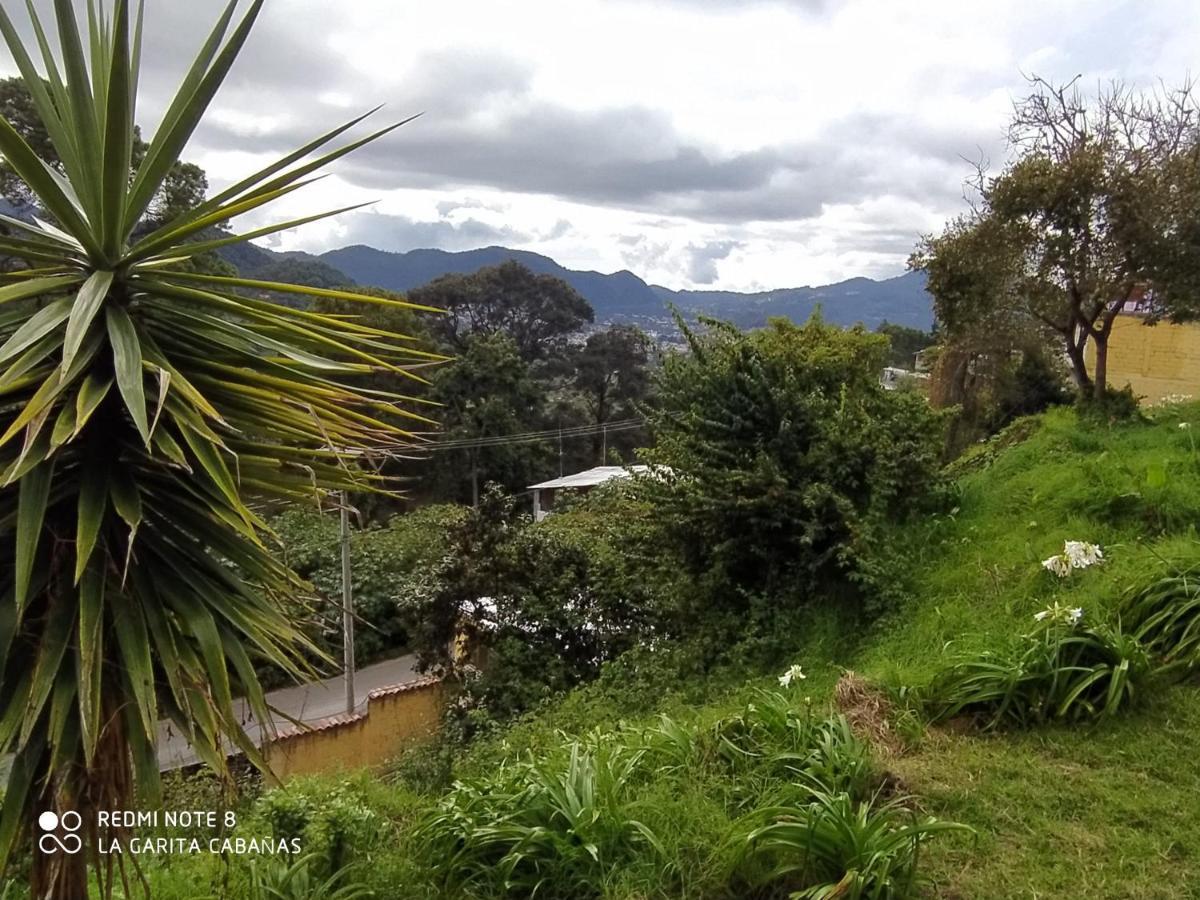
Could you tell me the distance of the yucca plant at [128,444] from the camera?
2.27m

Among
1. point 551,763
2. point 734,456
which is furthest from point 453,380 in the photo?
point 551,763

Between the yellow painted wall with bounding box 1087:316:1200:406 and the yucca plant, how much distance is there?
14.6 metres

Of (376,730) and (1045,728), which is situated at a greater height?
(1045,728)

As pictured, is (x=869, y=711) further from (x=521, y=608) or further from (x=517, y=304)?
(x=517, y=304)

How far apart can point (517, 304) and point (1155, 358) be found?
87.1 ft

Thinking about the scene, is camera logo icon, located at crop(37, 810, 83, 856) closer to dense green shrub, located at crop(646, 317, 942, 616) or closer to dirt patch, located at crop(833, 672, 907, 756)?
dirt patch, located at crop(833, 672, 907, 756)

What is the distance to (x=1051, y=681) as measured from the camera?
171 inches

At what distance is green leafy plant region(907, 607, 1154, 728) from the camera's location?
4227 millimetres

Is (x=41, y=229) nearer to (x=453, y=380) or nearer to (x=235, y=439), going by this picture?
(x=235, y=439)

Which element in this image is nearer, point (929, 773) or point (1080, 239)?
point (929, 773)

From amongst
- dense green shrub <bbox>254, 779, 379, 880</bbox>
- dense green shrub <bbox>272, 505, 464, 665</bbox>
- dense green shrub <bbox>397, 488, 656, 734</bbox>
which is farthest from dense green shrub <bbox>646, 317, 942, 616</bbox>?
dense green shrub <bbox>272, 505, 464, 665</bbox>

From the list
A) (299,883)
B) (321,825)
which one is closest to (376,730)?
(321,825)

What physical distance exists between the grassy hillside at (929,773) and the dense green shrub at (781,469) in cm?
87

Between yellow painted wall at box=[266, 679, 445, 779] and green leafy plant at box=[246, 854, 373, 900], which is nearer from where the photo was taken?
green leafy plant at box=[246, 854, 373, 900]
